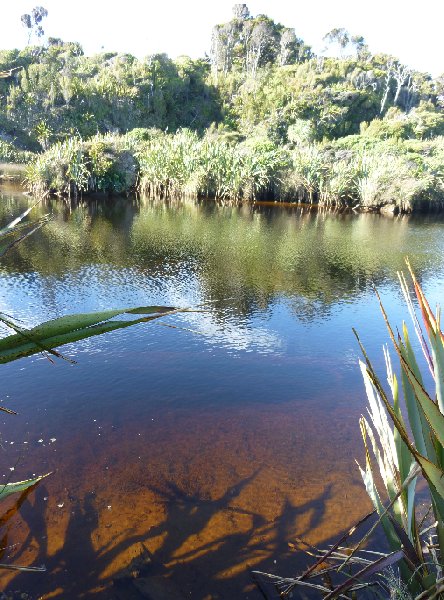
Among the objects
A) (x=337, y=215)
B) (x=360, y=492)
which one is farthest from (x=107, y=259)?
(x=337, y=215)

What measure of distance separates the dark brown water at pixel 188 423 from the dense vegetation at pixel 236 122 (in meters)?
3.63

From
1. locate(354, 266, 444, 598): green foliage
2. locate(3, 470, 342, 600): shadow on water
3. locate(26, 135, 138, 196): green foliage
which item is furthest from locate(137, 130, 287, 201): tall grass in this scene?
locate(354, 266, 444, 598): green foliage

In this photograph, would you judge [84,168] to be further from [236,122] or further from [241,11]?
[241,11]

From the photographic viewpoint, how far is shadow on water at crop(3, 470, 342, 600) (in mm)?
3248

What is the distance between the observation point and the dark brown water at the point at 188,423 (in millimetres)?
3604

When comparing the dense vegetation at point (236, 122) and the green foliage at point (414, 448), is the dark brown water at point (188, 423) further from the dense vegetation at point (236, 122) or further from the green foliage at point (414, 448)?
the dense vegetation at point (236, 122)

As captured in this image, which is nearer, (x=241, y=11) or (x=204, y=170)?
(x=204, y=170)

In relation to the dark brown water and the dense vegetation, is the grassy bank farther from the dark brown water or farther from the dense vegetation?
the dark brown water

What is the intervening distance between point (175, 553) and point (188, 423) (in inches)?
80.2

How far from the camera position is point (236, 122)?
65.5m

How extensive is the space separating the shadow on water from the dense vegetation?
3.44 metres

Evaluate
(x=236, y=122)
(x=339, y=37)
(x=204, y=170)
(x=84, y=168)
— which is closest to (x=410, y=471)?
(x=84, y=168)

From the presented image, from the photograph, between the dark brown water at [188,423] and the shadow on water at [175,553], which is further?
the dark brown water at [188,423]

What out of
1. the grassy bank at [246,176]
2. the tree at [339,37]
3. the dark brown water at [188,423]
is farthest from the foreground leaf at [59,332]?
the tree at [339,37]
